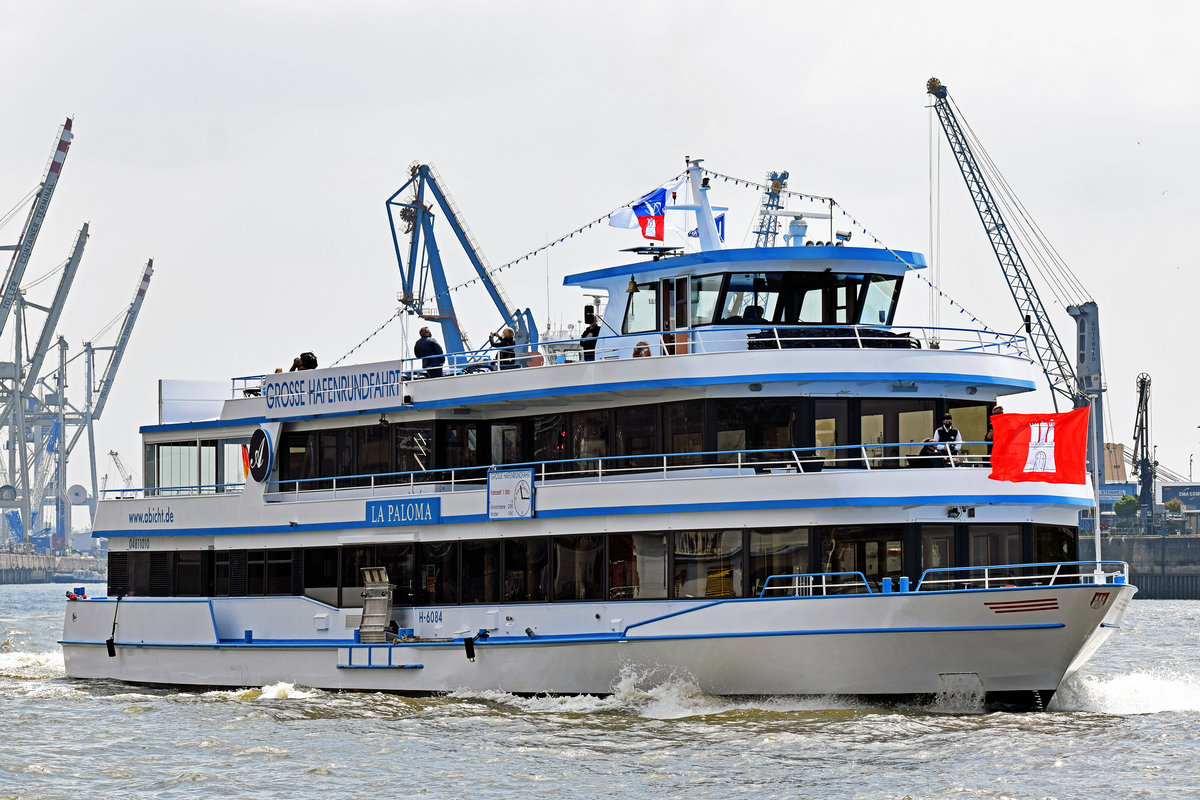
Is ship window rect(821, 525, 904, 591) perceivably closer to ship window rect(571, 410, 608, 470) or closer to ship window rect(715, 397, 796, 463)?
ship window rect(715, 397, 796, 463)

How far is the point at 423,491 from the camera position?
24.0 meters

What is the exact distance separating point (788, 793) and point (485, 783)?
327 cm

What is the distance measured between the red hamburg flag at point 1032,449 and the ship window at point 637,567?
14.6ft

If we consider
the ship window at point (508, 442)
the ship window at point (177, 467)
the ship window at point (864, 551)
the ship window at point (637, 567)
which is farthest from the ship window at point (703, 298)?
the ship window at point (177, 467)

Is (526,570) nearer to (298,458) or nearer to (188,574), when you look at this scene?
(298,458)

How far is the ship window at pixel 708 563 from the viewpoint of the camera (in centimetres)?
2092

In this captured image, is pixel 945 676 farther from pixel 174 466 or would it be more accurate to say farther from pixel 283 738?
pixel 174 466

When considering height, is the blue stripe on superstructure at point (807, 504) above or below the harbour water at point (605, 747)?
above

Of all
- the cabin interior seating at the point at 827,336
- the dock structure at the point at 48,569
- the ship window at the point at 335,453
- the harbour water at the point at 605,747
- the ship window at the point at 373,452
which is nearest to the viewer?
the harbour water at the point at 605,747

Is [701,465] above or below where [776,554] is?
above

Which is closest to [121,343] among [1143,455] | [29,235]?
[29,235]

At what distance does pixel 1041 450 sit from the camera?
20250 mm

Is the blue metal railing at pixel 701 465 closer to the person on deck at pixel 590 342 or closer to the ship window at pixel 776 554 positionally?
the ship window at pixel 776 554

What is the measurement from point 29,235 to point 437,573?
91470 mm
